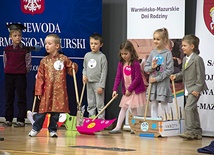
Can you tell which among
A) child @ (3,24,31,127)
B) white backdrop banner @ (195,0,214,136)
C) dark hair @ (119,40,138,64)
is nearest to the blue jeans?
child @ (3,24,31,127)

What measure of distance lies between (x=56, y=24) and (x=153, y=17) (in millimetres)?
1466

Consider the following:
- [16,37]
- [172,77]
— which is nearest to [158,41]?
[172,77]

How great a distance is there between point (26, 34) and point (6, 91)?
0.90 meters

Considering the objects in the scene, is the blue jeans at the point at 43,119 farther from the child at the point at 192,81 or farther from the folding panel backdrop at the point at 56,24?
the child at the point at 192,81

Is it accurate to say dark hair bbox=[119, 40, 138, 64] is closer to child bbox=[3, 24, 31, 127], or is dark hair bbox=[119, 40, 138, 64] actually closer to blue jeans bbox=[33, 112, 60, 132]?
blue jeans bbox=[33, 112, 60, 132]

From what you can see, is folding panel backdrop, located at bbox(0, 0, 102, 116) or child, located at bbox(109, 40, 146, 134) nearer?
child, located at bbox(109, 40, 146, 134)

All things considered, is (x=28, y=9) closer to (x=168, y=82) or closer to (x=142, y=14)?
(x=142, y=14)

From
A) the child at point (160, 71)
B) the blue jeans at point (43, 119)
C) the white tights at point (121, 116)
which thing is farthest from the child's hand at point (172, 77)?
the blue jeans at point (43, 119)

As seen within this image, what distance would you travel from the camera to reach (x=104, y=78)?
809cm

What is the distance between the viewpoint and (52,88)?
284 inches

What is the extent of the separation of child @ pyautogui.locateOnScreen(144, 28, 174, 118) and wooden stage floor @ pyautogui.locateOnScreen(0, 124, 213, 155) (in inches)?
20.2

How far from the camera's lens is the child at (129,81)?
307 inches

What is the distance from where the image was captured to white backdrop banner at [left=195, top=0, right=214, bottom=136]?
7.54 metres

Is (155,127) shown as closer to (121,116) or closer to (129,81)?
(121,116)
